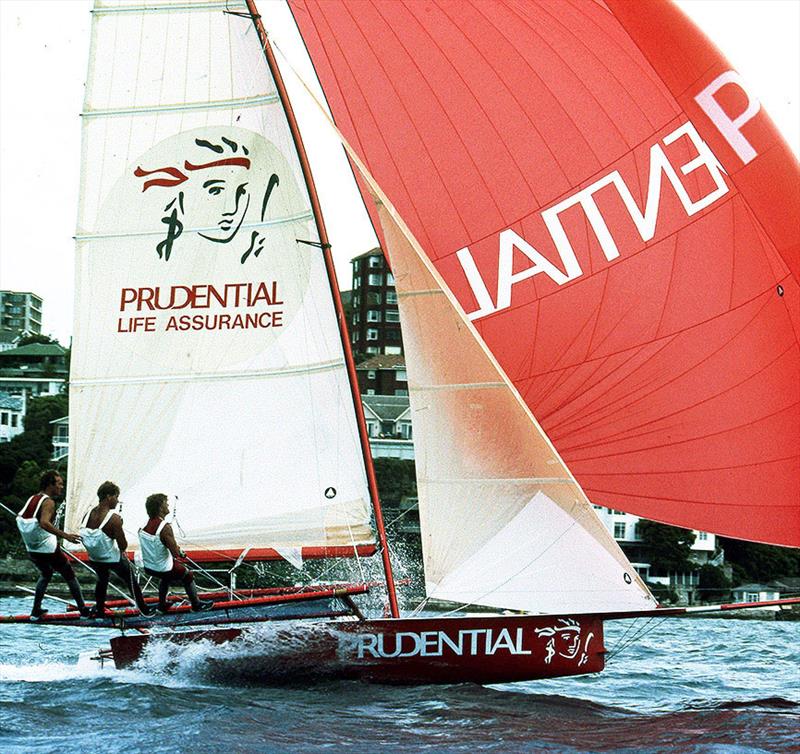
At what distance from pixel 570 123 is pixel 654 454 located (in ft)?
12.8

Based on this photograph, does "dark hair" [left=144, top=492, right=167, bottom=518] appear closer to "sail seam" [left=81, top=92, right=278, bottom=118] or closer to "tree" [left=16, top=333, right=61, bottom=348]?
"sail seam" [left=81, top=92, right=278, bottom=118]

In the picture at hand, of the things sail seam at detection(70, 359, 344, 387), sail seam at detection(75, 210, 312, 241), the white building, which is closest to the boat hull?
sail seam at detection(70, 359, 344, 387)

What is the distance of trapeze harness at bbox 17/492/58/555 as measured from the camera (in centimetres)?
1155

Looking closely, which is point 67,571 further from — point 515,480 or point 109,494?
point 515,480

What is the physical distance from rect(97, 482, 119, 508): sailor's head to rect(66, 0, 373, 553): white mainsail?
2.45 feet

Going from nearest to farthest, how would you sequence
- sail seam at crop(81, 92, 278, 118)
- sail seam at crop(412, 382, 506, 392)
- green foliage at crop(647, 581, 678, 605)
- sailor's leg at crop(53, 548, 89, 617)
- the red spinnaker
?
1. sail seam at crop(412, 382, 506, 392)
2. sailor's leg at crop(53, 548, 89, 617)
3. sail seam at crop(81, 92, 278, 118)
4. the red spinnaker
5. green foliage at crop(647, 581, 678, 605)

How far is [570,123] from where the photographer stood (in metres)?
14.5

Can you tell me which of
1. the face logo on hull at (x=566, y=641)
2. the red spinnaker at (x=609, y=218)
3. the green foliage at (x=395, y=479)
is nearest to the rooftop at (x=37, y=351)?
the green foliage at (x=395, y=479)

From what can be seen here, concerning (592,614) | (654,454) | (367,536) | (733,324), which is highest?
(733,324)

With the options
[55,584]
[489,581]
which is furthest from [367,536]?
[55,584]

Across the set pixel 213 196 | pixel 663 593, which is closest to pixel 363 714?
pixel 213 196

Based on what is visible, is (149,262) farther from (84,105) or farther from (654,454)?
(654,454)

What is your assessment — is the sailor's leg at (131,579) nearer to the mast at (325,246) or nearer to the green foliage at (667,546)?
the mast at (325,246)

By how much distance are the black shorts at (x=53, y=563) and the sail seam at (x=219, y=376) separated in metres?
1.68
